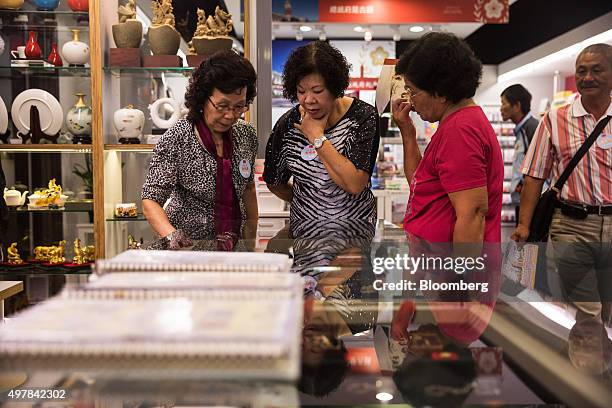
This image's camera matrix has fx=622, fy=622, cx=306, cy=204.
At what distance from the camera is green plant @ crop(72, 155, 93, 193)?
14.4 ft

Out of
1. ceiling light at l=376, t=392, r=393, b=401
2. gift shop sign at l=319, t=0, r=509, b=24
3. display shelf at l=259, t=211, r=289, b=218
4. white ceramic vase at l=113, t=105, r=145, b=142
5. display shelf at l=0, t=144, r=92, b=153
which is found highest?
gift shop sign at l=319, t=0, r=509, b=24

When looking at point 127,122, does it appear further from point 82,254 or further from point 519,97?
point 519,97

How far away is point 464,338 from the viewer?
1.00m

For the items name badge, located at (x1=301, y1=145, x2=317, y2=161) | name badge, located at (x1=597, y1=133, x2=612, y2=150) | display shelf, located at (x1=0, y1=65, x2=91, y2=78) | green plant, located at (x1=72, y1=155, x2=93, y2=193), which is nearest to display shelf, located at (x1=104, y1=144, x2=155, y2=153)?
green plant, located at (x1=72, y1=155, x2=93, y2=193)

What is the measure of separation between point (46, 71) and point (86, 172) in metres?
0.76

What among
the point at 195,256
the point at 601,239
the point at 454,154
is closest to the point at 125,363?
the point at 195,256

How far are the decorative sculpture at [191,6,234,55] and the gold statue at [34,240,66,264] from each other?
1649 mm

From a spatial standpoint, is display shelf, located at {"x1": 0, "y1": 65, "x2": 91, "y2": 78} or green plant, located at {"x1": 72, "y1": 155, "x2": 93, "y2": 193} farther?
green plant, located at {"x1": 72, "y1": 155, "x2": 93, "y2": 193}

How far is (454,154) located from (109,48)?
3.01m

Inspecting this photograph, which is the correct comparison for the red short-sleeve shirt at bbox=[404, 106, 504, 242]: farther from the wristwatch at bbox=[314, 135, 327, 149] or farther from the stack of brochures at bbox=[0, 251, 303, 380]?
the stack of brochures at bbox=[0, 251, 303, 380]

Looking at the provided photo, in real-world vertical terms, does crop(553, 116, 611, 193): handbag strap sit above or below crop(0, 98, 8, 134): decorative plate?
below

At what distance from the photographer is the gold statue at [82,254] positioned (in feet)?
13.8

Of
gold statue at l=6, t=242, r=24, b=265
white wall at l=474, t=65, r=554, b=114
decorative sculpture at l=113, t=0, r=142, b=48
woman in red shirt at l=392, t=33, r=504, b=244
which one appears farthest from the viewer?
white wall at l=474, t=65, r=554, b=114

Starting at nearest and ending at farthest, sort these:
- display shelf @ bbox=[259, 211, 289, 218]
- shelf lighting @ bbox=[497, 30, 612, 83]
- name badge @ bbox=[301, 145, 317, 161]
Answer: name badge @ bbox=[301, 145, 317, 161] < display shelf @ bbox=[259, 211, 289, 218] < shelf lighting @ bbox=[497, 30, 612, 83]
